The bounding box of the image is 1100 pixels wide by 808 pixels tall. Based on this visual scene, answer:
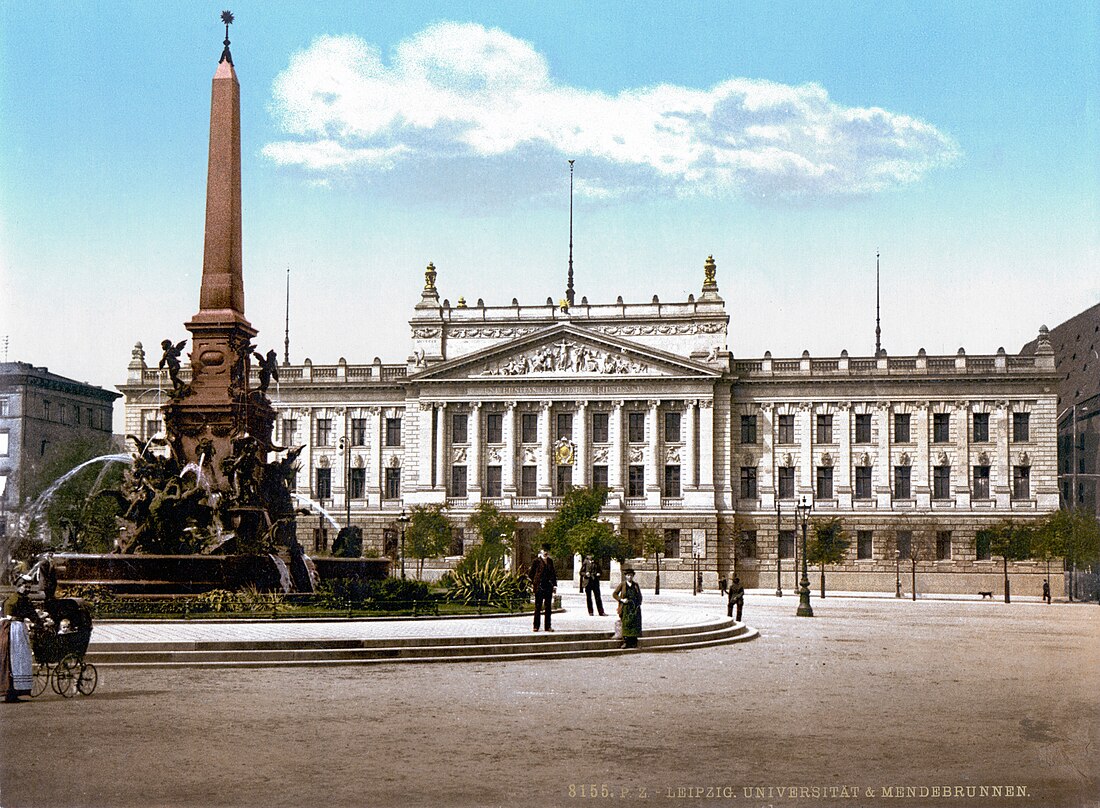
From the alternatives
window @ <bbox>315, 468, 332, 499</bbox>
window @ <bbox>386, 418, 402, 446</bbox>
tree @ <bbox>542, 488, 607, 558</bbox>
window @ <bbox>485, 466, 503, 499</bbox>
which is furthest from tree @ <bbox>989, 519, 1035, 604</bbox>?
window @ <bbox>315, 468, 332, 499</bbox>

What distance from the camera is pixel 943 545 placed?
72812 mm

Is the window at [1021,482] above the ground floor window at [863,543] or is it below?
above

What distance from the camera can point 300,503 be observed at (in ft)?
238

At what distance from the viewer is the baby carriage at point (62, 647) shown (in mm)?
15312

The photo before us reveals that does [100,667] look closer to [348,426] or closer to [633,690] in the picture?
[633,690]

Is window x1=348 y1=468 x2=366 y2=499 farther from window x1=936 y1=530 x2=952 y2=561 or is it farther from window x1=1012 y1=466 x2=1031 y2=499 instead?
window x1=1012 y1=466 x2=1031 y2=499

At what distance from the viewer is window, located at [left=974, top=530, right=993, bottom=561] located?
71019 mm

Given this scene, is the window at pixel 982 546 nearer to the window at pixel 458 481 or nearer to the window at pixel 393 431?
the window at pixel 458 481

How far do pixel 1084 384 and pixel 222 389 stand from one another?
58372mm

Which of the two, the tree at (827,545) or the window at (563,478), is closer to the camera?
the tree at (827,545)


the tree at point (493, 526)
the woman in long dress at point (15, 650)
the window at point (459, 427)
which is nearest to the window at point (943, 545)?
the tree at point (493, 526)

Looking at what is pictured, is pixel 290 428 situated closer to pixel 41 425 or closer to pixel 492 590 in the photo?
pixel 41 425

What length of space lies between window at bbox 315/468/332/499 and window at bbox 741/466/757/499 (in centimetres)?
2322

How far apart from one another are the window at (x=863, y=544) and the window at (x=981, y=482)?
598cm
